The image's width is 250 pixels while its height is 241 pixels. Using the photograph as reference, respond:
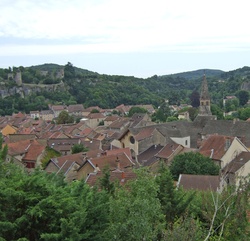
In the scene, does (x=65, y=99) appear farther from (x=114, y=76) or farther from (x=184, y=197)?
(x=184, y=197)

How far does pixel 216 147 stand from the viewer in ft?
114


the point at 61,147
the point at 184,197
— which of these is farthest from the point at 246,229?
the point at 61,147

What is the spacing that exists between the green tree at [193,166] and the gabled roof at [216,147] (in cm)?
361

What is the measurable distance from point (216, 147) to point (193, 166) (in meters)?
6.66

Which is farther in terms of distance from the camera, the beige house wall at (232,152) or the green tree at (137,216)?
the beige house wall at (232,152)

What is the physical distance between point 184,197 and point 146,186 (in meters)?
4.64

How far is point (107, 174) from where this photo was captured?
1775 cm

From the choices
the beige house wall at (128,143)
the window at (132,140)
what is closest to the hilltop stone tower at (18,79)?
the beige house wall at (128,143)

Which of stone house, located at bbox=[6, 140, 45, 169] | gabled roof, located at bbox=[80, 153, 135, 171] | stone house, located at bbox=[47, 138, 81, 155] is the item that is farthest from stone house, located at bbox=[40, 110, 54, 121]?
gabled roof, located at bbox=[80, 153, 135, 171]

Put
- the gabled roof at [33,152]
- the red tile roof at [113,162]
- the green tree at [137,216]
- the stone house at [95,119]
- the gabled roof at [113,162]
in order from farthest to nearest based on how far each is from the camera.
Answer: the stone house at [95,119], the gabled roof at [33,152], the red tile roof at [113,162], the gabled roof at [113,162], the green tree at [137,216]

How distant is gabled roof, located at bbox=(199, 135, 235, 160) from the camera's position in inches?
1316

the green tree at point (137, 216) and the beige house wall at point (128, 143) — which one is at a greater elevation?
the green tree at point (137, 216)

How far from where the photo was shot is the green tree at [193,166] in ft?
95.1

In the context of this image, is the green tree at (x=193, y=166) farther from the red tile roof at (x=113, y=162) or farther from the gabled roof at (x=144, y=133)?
the gabled roof at (x=144, y=133)
